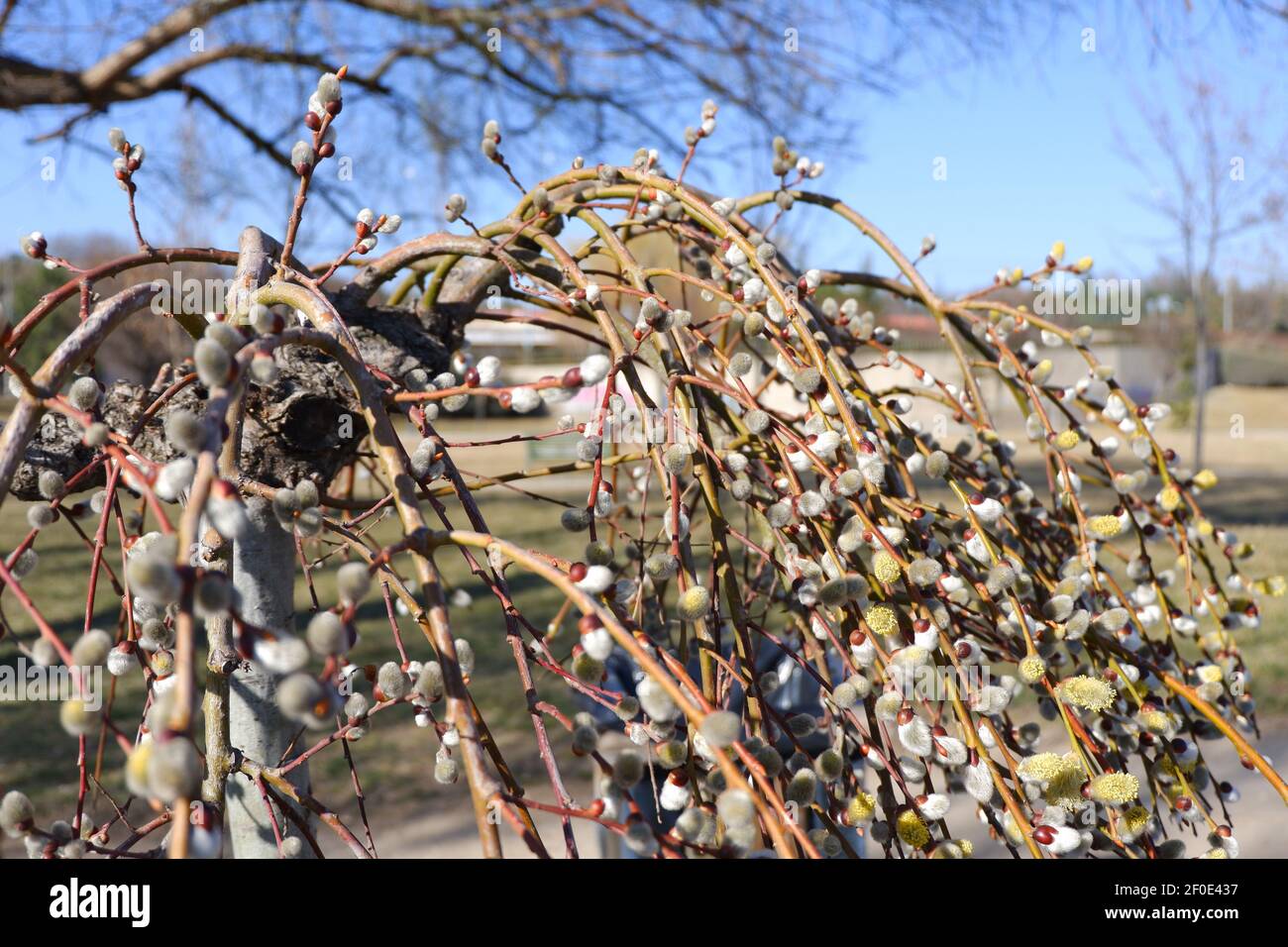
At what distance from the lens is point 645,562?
832mm

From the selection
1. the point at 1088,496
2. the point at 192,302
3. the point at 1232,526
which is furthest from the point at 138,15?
the point at 1088,496

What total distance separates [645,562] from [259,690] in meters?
0.47

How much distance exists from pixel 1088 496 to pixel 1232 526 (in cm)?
175

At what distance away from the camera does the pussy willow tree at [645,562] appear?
21.1 inches

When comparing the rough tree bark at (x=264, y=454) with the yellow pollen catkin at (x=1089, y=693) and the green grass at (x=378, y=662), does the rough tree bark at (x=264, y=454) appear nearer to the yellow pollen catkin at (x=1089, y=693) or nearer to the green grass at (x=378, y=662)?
the green grass at (x=378, y=662)

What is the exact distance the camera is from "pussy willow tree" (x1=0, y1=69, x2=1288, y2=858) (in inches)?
21.1

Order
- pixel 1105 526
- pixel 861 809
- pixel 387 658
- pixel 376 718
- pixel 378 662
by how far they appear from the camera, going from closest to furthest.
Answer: pixel 861 809 → pixel 1105 526 → pixel 378 662 → pixel 376 718 → pixel 387 658

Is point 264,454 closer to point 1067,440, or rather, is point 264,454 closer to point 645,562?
point 645,562

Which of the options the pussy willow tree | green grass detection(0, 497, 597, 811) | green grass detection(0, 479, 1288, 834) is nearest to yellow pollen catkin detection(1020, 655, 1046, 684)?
the pussy willow tree

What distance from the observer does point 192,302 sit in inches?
40.6

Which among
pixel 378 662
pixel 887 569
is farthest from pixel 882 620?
pixel 378 662

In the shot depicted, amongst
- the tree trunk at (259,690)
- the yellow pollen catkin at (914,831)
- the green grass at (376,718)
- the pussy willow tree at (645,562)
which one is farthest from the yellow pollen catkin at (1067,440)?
the green grass at (376,718)

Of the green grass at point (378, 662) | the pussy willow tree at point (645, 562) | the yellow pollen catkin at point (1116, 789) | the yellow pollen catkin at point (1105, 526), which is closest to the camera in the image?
the pussy willow tree at point (645, 562)
